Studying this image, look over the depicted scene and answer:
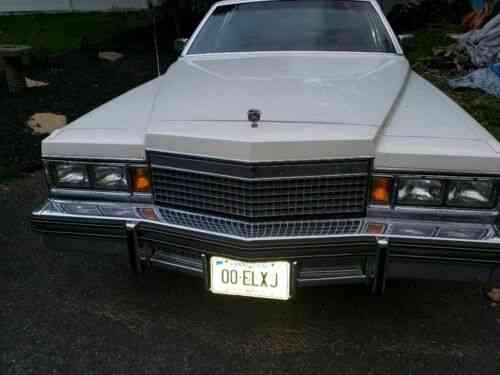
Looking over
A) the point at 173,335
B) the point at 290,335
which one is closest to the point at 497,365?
the point at 290,335

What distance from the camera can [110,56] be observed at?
29.3 feet

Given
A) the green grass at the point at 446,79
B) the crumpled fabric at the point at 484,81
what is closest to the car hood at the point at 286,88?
the green grass at the point at 446,79

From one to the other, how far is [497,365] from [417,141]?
3.61 ft

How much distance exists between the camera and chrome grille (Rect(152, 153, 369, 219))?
1892 mm

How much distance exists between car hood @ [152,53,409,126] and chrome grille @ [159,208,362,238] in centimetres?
45

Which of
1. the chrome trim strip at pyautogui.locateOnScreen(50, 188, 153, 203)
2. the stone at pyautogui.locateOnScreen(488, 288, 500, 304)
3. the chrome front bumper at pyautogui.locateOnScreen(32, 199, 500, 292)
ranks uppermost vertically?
the chrome trim strip at pyautogui.locateOnScreen(50, 188, 153, 203)

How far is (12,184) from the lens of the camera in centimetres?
401

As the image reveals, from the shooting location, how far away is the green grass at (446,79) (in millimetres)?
5060

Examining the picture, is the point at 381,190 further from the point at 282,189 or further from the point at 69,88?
the point at 69,88

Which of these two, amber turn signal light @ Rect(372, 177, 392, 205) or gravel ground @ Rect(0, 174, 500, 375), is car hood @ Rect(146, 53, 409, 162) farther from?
gravel ground @ Rect(0, 174, 500, 375)

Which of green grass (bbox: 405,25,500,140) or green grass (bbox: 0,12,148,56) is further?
green grass (bbox: 0,12,148,56)

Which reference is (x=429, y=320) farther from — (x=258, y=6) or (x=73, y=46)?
(x=73, y=46)

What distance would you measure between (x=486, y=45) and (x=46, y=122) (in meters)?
6.31

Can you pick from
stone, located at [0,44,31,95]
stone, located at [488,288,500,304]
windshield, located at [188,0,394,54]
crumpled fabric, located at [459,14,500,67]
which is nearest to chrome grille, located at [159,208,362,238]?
stone, located at [488,288,500,304]
